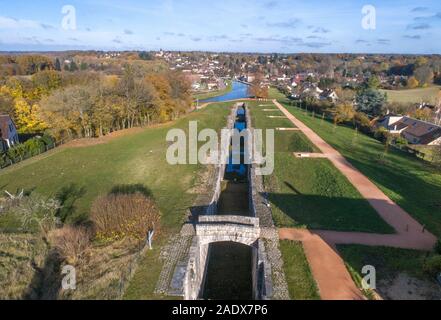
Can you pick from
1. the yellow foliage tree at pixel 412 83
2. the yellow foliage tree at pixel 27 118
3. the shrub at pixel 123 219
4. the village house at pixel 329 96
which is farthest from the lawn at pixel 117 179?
the yellow foliage tree at pixel 412 83

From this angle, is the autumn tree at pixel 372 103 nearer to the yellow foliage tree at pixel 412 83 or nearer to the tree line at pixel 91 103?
the tree line at pixel 91 103

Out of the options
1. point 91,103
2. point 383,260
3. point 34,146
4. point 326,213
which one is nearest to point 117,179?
point 34,146

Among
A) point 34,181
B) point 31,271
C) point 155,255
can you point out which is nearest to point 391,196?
point 155,255

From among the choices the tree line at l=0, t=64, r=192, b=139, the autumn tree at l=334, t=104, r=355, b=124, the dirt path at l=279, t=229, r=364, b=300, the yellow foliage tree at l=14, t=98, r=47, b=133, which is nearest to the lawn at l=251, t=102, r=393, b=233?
the dirt path at l=279, t=229, r=364, b=300

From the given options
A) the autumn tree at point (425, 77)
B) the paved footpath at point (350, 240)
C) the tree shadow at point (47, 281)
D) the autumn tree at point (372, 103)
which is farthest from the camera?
the autumn tree at point (425, 77)

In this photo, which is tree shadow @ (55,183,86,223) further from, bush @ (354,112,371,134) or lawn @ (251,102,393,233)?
bush @ (354,112,371,134)
